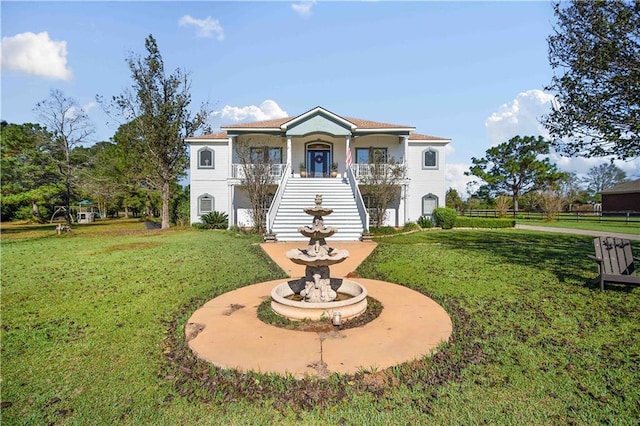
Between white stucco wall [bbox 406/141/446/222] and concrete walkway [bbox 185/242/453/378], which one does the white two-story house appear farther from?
concrete walkway [bbox 185/242/453/378]

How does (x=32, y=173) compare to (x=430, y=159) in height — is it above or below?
below

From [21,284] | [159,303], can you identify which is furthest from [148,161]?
[159,303]

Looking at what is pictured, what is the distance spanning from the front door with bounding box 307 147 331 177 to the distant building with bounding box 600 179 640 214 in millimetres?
32953

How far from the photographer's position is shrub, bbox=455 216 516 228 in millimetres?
19000

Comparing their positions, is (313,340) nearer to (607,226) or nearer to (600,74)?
(600,74)

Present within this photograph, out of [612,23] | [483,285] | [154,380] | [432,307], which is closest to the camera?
[154,380]

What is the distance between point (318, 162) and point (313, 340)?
1780cm

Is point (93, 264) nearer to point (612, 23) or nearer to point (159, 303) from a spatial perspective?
point (159, 303)

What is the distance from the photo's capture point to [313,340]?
3.85 m

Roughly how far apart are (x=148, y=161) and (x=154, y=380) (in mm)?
21778

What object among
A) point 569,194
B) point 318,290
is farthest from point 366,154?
point 569,194

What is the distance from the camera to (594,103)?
855 centimetres

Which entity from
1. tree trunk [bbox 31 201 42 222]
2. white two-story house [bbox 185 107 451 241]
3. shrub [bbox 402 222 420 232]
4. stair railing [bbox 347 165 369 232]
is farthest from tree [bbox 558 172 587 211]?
tree trunk [bbox 31 201 42 222]

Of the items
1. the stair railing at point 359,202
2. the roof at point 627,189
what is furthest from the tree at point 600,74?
the roof at point 627,189
